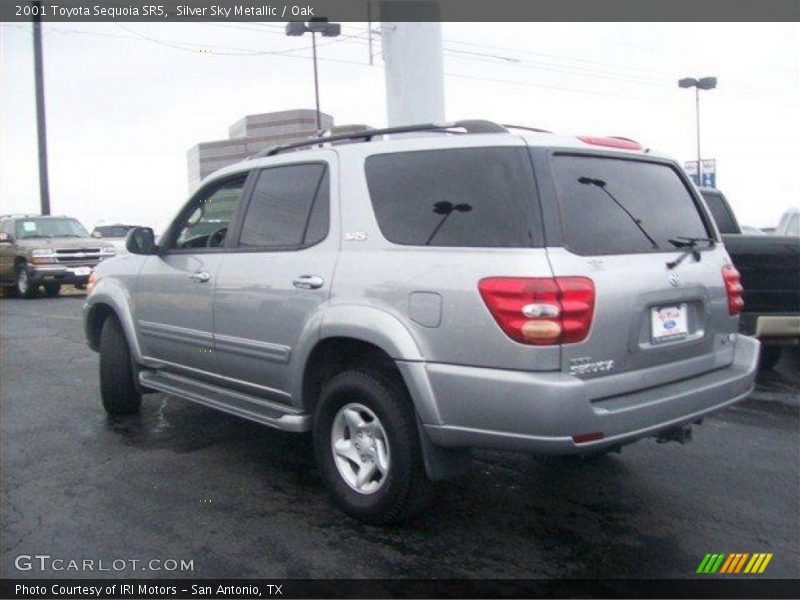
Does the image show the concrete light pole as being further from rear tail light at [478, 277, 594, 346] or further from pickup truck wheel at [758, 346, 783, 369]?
rear tail light at [478, 277, 594, 346]

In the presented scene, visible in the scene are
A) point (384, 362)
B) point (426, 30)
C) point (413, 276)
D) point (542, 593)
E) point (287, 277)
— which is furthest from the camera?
point (426, 30)

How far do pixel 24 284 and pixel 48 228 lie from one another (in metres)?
1.63

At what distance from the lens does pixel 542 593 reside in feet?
9.87

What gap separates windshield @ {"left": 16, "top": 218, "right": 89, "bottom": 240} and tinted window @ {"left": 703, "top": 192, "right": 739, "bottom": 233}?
1438 cm

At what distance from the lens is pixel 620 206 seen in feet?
11.7

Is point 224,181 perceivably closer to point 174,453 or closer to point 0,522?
point 174,453

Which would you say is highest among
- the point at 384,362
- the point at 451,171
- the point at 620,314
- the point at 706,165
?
the point at 706,165

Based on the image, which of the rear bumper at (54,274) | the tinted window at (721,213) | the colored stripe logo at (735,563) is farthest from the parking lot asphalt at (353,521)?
the rear bumper at (54,274)

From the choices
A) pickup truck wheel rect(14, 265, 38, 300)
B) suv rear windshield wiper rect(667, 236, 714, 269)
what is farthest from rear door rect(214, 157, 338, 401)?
pickup truck wheel rect(14, 265, 38, 300)

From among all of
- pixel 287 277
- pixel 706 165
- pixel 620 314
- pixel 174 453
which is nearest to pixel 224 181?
pixel 287 277

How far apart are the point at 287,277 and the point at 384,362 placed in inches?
30.4

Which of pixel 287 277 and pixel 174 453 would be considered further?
pixel 174 453

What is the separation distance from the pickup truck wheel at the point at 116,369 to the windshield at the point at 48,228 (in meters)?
13.0

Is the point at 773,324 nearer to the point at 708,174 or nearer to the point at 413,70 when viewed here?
the point at 413,70
